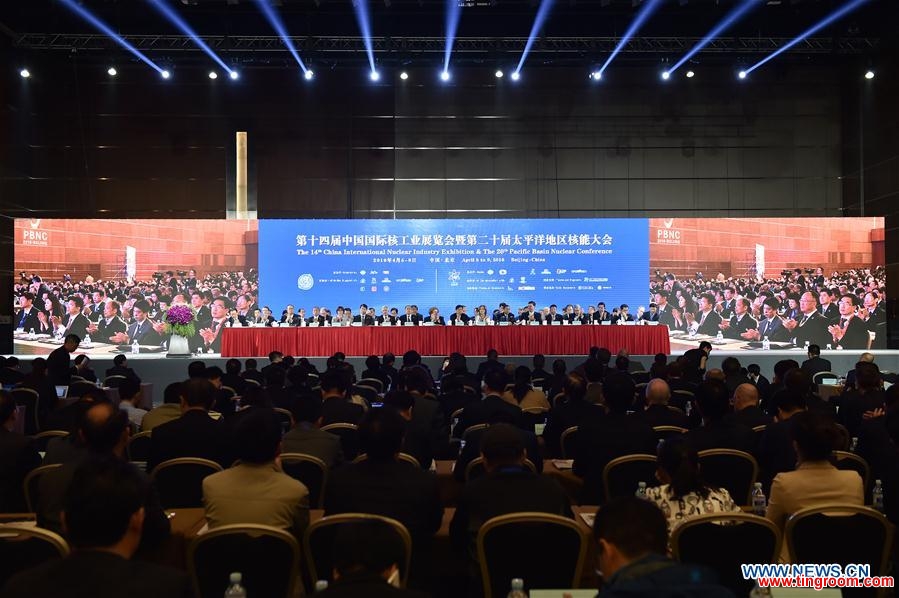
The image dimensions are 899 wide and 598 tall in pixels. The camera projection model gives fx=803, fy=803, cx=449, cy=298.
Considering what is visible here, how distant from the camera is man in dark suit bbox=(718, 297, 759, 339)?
1559cm

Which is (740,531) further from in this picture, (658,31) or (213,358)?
(658,31)

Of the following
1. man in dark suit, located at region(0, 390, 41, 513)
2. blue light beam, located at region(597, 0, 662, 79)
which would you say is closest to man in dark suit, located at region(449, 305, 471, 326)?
blue light beam, located at region(597, 0, 662, 79)

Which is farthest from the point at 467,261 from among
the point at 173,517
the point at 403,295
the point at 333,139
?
the point at 173,517

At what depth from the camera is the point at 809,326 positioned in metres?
15.6

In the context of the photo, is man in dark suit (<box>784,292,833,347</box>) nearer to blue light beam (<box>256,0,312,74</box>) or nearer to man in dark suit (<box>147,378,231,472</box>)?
blue light beam (<box>256,0,312,74</box>)

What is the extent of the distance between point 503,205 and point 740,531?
14.1 meters

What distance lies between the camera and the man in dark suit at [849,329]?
15438 mm

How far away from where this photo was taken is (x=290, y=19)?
49.5 feet

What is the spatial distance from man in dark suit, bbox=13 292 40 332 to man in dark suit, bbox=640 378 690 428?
13316 millimetres

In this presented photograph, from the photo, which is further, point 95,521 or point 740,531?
point 740,531

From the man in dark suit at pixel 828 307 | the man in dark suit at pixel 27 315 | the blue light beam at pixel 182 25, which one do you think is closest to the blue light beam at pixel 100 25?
the blue light beam at pixel 182 25

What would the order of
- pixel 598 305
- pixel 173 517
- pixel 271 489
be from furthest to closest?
pixel 598 305 < pixel 173 517 < pixel 271 489

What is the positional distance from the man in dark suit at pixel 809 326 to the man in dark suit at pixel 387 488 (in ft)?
46.3

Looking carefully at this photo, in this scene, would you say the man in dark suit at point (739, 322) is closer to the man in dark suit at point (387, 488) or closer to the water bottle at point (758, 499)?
the water bottle at point (758, 499)
